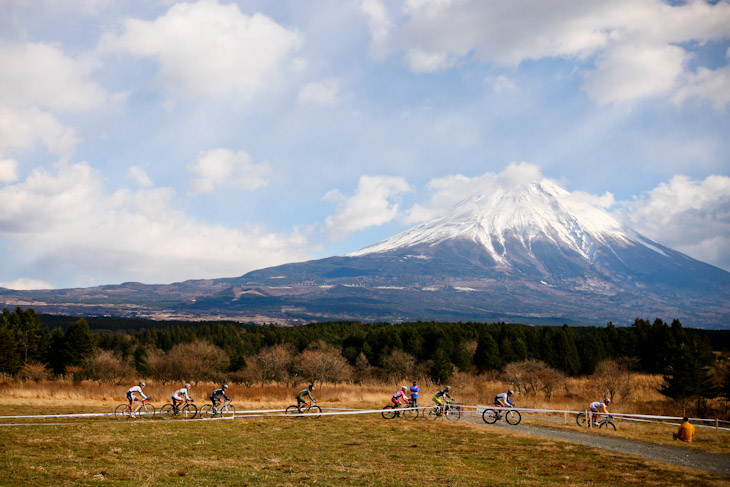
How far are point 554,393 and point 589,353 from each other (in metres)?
25.2

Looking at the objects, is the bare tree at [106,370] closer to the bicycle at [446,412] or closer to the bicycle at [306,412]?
the bicycle at [306,412]

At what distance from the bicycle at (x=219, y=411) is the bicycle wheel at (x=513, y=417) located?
1613cm

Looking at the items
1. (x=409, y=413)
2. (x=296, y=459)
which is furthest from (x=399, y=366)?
(x=296, y=459)

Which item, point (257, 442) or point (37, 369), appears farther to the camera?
point (37, 369)

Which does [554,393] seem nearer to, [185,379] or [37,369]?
[185,379]

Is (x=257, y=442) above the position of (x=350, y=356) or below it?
above

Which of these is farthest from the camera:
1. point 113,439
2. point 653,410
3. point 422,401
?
point 653,410

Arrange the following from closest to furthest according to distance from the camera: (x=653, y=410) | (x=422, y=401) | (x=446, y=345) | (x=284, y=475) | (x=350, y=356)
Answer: (x=284, y=475) → (x=422, y=401) → (x=653, y=410) → (x=446, y=345) → (x=350, y=356)

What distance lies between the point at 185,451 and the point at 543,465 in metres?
11.9

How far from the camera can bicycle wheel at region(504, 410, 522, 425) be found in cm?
2958

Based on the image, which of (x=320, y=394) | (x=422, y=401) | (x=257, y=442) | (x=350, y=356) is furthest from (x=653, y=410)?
(x=350, y=356)

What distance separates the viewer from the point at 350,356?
90.4m

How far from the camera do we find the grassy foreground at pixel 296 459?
12844mm

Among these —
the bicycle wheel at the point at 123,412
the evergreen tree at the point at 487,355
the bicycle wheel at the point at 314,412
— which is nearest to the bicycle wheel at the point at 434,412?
the bicycle wheel at the point at 314,412
